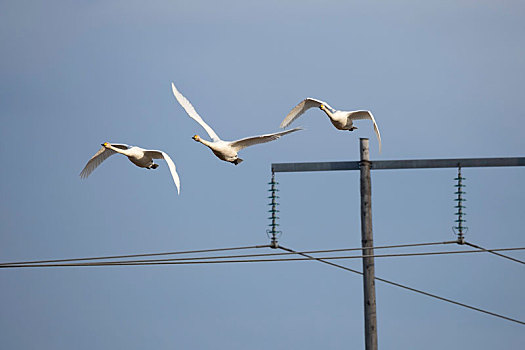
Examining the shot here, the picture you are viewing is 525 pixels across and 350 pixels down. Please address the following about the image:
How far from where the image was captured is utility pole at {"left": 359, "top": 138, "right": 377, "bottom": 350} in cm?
2686

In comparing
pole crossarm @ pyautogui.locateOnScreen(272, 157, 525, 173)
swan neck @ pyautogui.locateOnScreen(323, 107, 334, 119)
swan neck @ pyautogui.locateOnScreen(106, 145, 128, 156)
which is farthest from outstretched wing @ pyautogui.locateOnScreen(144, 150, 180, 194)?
swan neck @ pyautogui.locateOnScreen(323, 107, 334, 119)

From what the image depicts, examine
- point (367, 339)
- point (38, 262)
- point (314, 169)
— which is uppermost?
point (314, 169)

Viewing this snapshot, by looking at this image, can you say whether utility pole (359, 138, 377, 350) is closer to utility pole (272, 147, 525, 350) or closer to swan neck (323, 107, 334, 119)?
utility pole (272, 147, 525, 350)

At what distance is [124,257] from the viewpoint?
23.6m

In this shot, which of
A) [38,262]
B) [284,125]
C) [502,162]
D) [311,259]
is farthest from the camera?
[284,125]

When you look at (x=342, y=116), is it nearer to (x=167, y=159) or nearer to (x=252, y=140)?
(x=252, y=140)

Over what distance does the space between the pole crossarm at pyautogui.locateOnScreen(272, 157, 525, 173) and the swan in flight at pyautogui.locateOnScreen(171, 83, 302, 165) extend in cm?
78

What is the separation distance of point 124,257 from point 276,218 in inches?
177

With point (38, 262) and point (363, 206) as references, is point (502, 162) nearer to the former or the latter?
point (363, 206)

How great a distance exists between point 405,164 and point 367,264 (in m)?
2.15

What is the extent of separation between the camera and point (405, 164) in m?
27.4

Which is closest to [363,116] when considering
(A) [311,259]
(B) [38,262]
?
(A) [311,259]

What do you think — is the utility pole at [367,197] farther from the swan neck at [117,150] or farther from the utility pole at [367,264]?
the swan neck at [117,150]

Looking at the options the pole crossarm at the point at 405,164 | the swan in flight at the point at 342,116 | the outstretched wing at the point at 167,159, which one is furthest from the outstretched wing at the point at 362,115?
the outstretched wing at the point at 167,159
